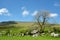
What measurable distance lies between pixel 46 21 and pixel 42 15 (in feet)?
8.95

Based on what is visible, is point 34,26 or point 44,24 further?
point 34,26

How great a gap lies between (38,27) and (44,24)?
8.45ft

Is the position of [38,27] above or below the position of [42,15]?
below

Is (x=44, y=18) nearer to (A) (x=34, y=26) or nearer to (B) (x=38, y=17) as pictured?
(B) (x=38, y=17)

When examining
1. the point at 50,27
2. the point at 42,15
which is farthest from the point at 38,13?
the point at 50,27

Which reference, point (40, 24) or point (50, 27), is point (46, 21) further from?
point (50, 27)

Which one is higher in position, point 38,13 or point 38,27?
point 38,13

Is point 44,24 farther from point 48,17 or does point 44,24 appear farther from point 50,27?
point 50,27

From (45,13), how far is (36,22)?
15.7 feet

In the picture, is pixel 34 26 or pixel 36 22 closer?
pixel 36 22

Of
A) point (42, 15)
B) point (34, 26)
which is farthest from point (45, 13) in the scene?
point (34, 26)

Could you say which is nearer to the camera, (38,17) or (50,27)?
(38,17)

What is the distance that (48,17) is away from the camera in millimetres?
66812

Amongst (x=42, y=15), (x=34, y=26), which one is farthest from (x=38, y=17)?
(x=34, y=26)
